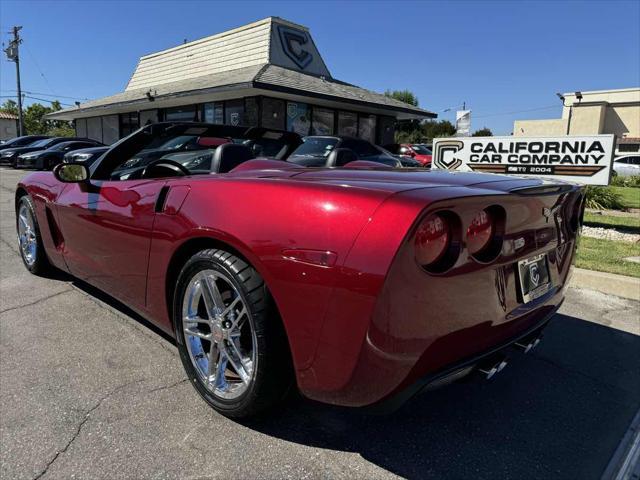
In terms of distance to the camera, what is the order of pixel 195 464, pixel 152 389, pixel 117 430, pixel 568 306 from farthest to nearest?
pixel 568 306
pixel 152 389
pixel 117 430
pixel 195 464

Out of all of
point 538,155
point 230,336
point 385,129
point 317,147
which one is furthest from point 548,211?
point 385,129

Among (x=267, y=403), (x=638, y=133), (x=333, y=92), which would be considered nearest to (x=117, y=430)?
(x=267, y=403)

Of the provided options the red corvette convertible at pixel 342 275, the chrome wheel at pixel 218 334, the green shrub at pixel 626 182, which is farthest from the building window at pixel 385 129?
the chrome wheel at pixel 218 334

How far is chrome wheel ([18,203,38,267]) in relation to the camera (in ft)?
13.8

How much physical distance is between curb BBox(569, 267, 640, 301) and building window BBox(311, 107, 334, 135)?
1597cm

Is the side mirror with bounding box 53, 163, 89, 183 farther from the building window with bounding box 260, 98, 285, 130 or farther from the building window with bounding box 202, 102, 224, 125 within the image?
the building window with bounding box 202, 102, 224, 125

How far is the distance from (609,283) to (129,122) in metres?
25.2

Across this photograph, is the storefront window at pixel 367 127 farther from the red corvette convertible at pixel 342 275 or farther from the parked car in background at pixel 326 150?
the red corvette convertible at pixel 342 275

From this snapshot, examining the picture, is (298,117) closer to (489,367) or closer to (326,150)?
(326,150)

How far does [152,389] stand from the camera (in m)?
2.46

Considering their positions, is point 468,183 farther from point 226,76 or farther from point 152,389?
point 226,76

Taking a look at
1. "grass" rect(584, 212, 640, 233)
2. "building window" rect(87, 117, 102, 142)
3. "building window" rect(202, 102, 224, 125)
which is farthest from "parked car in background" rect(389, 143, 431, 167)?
"building window" rect(87, 117, 102, 142)

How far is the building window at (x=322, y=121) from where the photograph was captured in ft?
65.1

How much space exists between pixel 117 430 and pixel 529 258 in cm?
193
